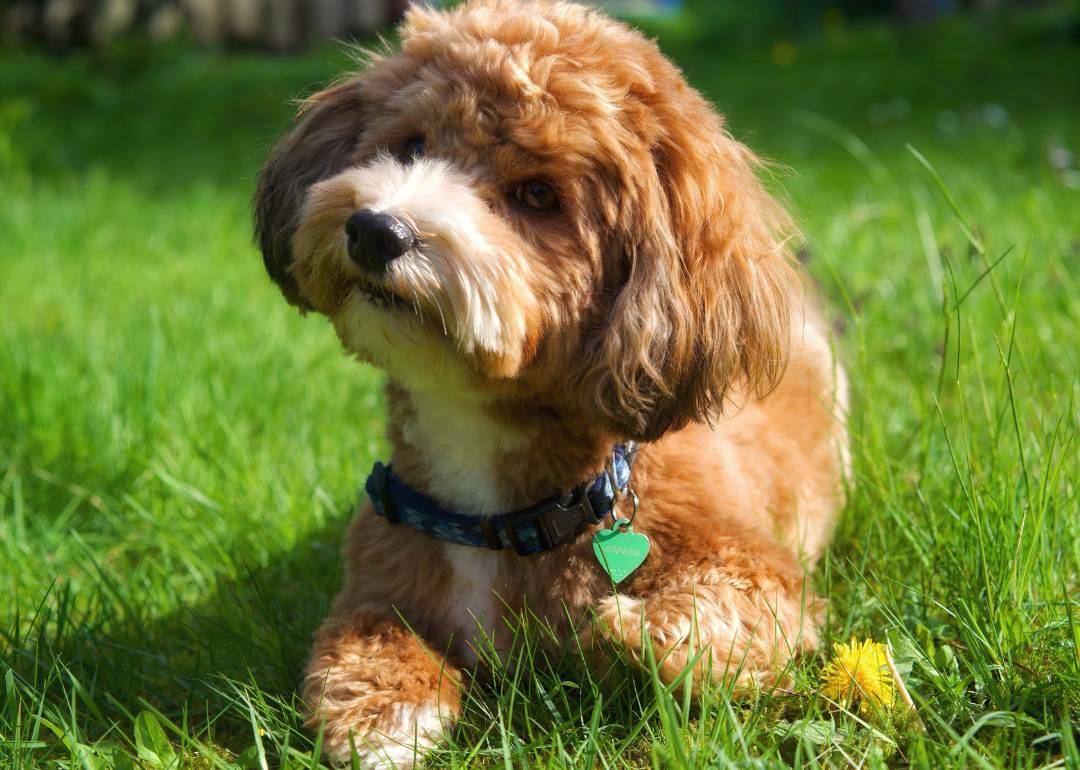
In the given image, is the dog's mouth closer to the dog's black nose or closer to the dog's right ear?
the dog's black nose

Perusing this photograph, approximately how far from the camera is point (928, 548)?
79.4 inches

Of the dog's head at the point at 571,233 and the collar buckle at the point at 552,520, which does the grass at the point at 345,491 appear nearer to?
the collar buckle at the point at 552,520

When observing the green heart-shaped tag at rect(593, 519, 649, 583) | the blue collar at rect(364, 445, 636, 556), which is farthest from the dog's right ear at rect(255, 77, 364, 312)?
the green heart-shaped tag at rect(593, 519, 649, 583)

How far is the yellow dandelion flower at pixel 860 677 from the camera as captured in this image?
1658 mm

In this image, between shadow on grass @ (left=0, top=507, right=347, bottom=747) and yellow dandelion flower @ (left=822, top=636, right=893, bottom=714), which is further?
shadow on grass @ (left=0, top=507, right=347, bottom=747)

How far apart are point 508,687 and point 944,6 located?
14587 millimetres

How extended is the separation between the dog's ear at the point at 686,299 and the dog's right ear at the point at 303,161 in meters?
0.71

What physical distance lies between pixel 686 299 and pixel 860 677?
78 centimetres

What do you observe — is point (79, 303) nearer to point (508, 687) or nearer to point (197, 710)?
point (197, 710)

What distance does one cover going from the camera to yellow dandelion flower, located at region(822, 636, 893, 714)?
1.66 metres

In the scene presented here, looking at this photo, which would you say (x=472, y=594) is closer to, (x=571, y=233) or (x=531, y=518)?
(x=531, y=518)

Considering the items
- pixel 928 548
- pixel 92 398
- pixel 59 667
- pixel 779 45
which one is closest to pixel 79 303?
pixel 92 398

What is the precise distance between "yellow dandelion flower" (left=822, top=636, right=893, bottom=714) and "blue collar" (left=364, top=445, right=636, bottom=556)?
1.74 feet

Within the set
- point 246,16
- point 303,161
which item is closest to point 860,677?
point 303,161
